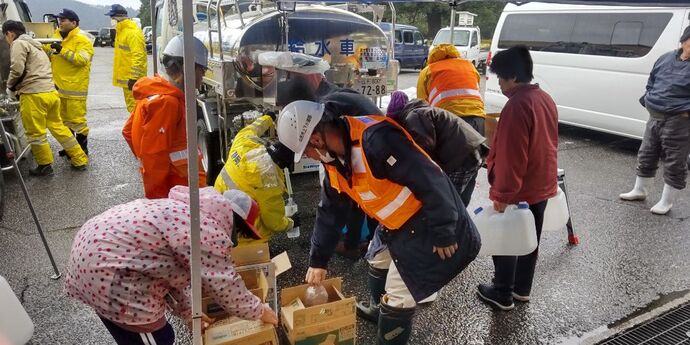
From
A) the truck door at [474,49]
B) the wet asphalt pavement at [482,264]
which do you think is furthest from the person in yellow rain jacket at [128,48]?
the truck door at [474,49]

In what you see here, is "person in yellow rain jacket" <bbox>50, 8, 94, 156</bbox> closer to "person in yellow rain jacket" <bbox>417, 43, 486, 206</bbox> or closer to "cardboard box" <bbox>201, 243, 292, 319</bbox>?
"person in yellow rain jacket" <bbox>417, 43, 486, 206</bbox>

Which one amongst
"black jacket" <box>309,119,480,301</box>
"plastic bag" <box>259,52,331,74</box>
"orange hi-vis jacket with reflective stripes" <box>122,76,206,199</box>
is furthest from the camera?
"plastic bag" <box>259,52,331,74</box>

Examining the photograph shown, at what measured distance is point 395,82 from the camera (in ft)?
17.8

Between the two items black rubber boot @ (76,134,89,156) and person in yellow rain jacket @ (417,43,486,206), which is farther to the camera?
black rubber boot @ (76,134,89,156)

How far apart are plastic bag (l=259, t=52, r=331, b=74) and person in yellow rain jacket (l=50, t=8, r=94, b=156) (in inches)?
130

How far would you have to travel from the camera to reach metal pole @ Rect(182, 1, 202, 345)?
163cm

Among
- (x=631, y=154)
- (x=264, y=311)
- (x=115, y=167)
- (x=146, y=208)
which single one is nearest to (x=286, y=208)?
(x=264, y=311)

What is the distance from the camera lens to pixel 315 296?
2.61 metres

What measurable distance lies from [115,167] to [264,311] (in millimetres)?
5061

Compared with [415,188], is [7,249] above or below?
below

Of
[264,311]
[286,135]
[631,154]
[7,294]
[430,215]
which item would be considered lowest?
[631,154]

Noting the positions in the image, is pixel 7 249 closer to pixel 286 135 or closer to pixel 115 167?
pixel 115 167

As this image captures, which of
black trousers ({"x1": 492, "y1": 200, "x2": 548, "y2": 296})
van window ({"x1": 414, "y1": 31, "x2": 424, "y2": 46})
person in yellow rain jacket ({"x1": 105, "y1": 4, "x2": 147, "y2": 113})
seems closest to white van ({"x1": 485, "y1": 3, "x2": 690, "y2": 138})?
black trousers ({"x1": 492, "y1": 200, "x2": 548, "y2": 296})

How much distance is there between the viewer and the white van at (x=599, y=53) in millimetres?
7211
